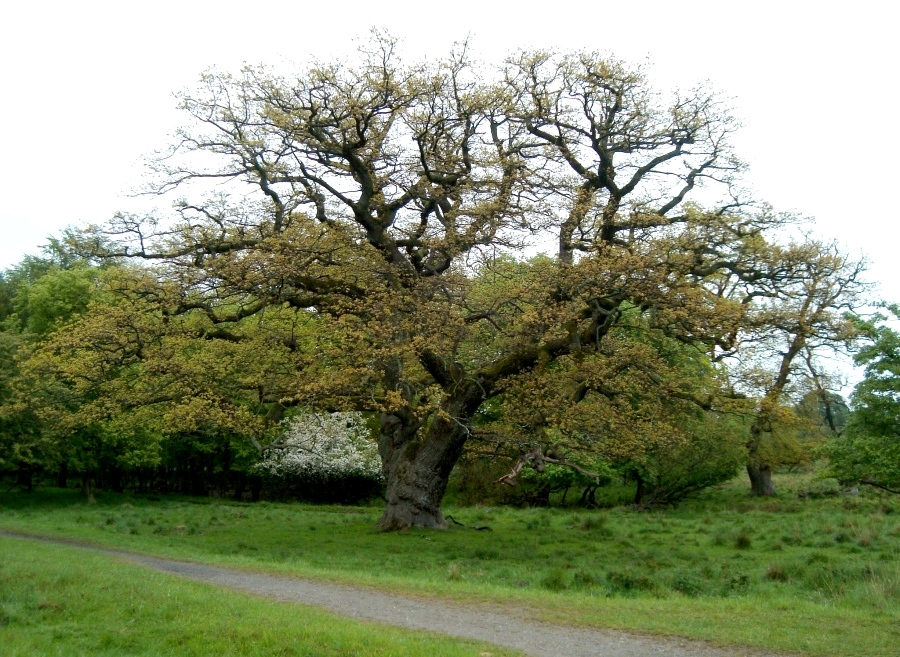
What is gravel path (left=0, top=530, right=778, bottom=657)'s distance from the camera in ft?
29.5

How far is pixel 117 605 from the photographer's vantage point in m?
10.7

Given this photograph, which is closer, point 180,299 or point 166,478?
point 180,299

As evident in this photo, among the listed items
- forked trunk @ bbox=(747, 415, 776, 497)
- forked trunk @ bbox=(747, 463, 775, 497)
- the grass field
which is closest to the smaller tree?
the grass field

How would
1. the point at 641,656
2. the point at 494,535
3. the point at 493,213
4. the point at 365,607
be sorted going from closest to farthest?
the point at 641,656 → the point at 365,607 → the point at 493,213 → the point at 494,535

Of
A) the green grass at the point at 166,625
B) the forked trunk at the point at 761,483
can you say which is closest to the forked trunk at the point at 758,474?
the forked trunk at the point at 761,483

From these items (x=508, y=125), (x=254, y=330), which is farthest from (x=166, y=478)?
(x=508, y=125)

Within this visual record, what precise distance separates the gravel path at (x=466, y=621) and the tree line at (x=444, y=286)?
18.0 ft

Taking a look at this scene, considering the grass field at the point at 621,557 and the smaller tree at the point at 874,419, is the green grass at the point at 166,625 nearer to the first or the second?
the grass field at the point at 621,557

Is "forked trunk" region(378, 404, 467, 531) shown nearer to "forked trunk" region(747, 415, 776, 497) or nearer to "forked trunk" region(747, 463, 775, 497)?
"forked trunk" region(747, 415, 776, 497)

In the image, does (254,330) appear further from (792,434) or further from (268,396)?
(792,434)

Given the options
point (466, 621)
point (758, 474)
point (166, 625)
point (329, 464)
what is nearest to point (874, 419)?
point (758, 474)

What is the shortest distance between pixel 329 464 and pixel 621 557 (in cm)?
2386

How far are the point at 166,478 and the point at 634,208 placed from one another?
123 feet

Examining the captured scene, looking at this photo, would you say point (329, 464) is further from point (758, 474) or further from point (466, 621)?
point (466, 621)
